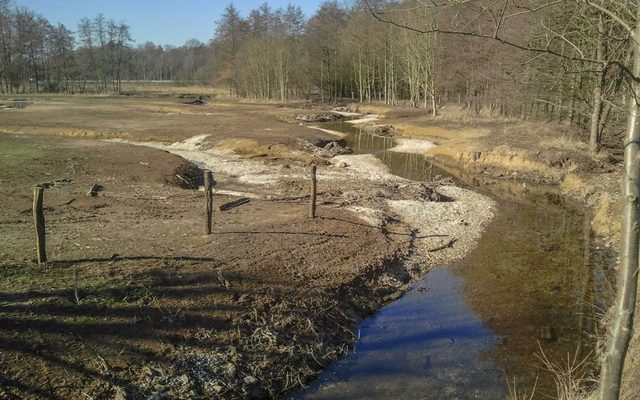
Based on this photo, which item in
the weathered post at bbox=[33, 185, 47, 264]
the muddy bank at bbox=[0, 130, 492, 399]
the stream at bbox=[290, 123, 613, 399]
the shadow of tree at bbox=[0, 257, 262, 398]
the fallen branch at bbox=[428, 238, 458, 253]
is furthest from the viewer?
the fallen branch at bbox=[428, 238, 458, 253]

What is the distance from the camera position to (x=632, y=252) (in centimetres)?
295

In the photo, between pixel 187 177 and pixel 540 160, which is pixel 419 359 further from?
pixel 540 160

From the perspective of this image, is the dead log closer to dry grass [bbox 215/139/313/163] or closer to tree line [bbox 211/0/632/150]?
dry grass [bbox 215/139/313/163]

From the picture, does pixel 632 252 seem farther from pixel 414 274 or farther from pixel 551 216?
pixel 551 216

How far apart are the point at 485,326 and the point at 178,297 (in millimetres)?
6397

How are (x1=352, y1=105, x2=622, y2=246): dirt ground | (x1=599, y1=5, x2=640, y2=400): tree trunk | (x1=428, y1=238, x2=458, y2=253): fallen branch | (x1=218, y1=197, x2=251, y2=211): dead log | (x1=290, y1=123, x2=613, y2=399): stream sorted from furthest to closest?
(x1=352, y1=105, x2=622, y2=246): dirt ground < (x1=218, y1=197, x2=251, y2=211): dead log < (x1=428, y1=238, x2=458, y2=253): fallen branch < (x1=290, y1=123, x2=613, y2=399): stream < (x1=599, y1=5, x2=640, y2=400): tree trunk

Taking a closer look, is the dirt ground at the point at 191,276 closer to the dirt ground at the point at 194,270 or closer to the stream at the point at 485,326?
the dirt ground at the point at 194,270

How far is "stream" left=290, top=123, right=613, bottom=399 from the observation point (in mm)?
8422

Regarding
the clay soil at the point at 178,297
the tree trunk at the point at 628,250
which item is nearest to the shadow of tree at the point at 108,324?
the clay soil at the point at 178,297

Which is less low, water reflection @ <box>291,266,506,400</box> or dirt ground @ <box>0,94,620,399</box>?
dirt ground @ <box>0,94,620,399</box>

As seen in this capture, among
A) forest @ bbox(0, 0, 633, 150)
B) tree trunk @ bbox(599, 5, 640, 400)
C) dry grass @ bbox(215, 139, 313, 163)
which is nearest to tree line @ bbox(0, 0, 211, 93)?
forest @ bbox(0, 0, 633, 150)

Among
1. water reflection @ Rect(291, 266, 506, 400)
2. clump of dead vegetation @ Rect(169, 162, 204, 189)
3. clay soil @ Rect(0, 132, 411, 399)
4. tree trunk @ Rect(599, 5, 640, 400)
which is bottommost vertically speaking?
water reflection @ Rect(291, 266, 506, 400)

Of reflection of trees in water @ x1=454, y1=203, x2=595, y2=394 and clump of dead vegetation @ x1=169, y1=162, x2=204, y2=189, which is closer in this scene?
reflection of trees in water @ x1=454, y1=203, x2=595, y2=394

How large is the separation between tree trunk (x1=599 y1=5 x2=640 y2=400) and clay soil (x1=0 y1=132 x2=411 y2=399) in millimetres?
6058
